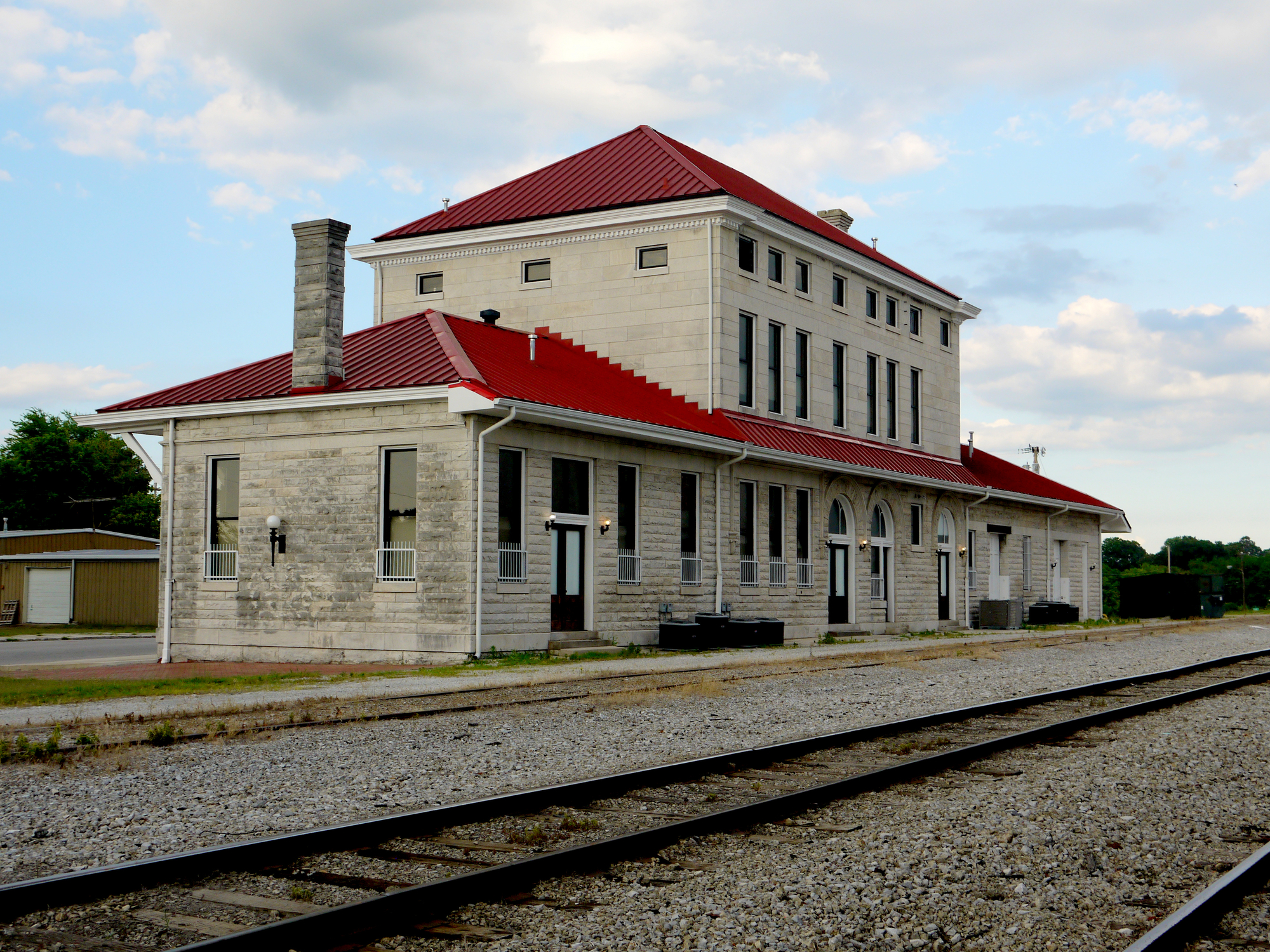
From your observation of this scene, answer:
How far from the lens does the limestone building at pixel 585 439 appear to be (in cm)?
2028

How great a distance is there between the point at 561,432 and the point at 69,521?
54541 millimetres

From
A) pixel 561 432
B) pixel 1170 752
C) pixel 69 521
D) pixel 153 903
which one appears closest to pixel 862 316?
pixel 561 432

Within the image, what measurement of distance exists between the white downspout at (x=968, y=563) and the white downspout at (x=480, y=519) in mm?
19959

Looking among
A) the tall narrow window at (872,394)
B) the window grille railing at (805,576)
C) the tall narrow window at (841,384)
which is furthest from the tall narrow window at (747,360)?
the tall narrow window at (872,394)

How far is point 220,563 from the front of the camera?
22.2 metres

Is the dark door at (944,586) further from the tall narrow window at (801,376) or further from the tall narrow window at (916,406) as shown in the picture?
the tall narrow window at (801,376)

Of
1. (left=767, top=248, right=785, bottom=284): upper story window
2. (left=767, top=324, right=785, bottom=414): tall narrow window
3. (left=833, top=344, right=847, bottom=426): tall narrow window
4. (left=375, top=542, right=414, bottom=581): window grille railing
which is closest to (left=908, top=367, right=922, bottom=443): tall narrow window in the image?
(left=833, top=344, right=847, bottom=426): tall narrow window

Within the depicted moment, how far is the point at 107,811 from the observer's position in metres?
7.23

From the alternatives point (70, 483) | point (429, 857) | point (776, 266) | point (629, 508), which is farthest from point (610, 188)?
point (70, 483)

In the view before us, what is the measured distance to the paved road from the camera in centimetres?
2244

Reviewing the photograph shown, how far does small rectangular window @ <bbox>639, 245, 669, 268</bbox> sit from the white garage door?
24.2 meters

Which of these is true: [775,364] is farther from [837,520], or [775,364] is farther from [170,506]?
[170,506]

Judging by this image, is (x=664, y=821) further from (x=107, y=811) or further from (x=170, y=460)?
(x=170, y=460)

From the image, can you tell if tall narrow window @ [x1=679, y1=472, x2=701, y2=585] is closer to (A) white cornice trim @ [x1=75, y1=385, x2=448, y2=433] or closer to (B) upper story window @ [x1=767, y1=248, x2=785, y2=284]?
(A) white cornice trim @ [x1=75, y1=385, x2=448, y2=433]
